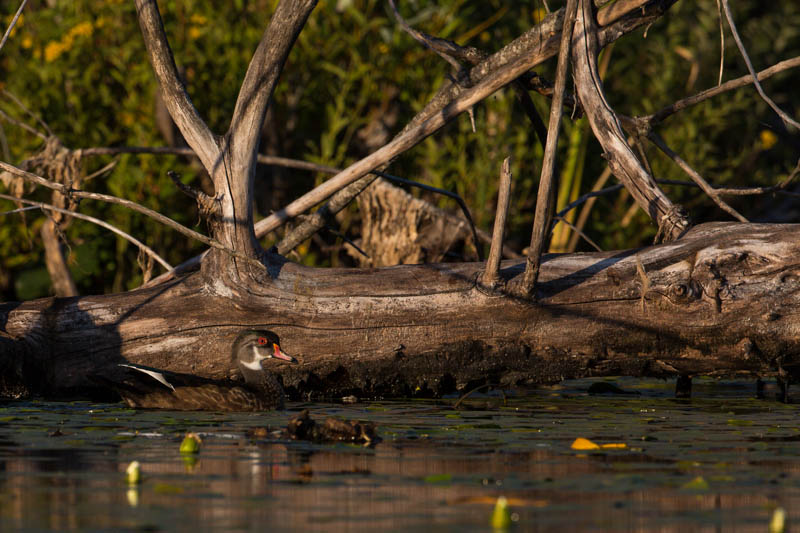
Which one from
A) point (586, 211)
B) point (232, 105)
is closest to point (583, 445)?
point (232, 105)

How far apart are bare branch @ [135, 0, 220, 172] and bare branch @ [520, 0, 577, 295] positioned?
229 centimetres

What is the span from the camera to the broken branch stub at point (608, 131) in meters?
7.81

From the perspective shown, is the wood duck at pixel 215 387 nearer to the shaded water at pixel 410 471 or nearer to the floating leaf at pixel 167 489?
the shaded water at pixel 410 471

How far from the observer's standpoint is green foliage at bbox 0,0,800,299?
41.4 feet

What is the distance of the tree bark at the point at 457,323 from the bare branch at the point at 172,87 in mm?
940

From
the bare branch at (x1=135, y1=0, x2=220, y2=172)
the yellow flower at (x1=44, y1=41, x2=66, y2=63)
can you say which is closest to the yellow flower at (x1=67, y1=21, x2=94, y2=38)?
the yellow flower at (x1=44, y1=41, x2=66, y2=63)

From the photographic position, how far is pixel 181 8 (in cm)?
1276

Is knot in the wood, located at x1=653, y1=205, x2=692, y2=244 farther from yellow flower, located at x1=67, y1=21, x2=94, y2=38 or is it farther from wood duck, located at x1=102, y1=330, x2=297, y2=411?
yellow flower, located at x1=67, y1=21, x2=94, y2=38

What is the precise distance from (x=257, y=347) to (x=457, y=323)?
134cm

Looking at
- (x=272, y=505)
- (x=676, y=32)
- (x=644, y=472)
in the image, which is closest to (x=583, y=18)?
(x=644, y=472)

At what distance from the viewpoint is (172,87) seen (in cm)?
803

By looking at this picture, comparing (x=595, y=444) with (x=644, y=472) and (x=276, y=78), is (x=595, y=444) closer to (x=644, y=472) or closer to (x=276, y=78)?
(x=644, y=472)

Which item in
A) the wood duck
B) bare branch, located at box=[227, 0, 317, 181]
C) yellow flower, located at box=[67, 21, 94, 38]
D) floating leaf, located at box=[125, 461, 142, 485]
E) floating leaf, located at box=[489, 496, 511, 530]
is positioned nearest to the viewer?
floating leaf, located at box=[489, 496, 511, 530]

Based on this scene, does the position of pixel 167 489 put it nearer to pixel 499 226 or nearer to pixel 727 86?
pixel 499 226
